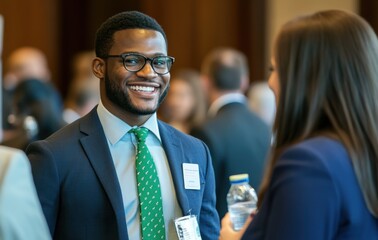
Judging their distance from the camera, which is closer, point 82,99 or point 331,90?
point 331,90

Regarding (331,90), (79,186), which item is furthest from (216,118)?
(331,90)

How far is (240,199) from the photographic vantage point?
3.07 metres

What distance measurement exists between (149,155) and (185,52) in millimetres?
6504

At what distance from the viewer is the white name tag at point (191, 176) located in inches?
111

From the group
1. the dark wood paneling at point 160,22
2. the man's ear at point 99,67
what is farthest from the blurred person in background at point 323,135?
the dark wood paneling at point 160,22

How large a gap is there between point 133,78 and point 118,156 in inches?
10.1

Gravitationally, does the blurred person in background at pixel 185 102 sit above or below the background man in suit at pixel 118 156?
below

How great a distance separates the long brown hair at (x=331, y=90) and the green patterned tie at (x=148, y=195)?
0.63m

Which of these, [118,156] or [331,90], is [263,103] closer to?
[118,156]

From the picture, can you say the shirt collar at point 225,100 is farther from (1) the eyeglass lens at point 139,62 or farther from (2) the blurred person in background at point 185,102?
(1) the eyeglass lens at point 139,62

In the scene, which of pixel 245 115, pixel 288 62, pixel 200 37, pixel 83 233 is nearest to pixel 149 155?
pixel 83 233

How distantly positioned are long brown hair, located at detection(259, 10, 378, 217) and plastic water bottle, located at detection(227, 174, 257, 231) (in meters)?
0.70

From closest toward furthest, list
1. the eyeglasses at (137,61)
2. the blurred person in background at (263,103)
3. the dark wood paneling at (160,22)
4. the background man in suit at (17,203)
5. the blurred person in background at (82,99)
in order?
the background man in suit at (17,203), the eyeglasses at (137,61), the blurred person in background at (82,99), the blurred person in background at (263,103), the dark wood paneling at (160,22)

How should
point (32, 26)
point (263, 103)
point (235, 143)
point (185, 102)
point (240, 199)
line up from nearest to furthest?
1. point (240, 199)
2. point (235, 143)
3. point (185, 102)
4. point (263, 103)
5. point (32, 26)
